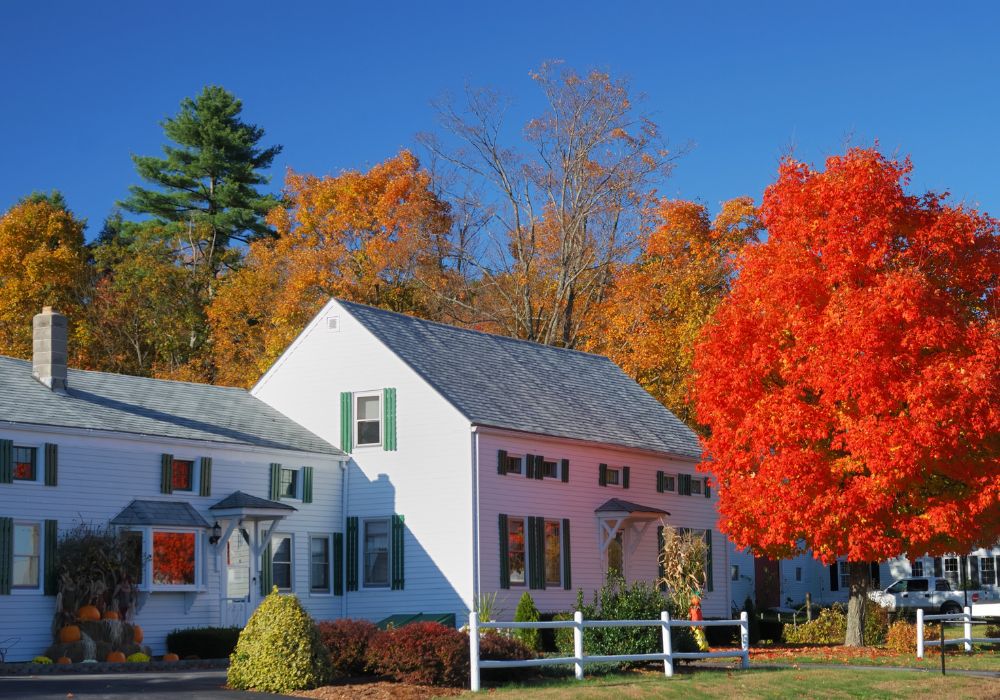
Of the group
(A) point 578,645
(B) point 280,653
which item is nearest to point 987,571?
(A) point 578,645

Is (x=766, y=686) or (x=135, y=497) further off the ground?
(x=135, y=497)

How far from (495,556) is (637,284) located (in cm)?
1968

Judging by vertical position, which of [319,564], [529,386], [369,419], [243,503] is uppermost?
[529,386]

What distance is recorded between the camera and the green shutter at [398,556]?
32750mm

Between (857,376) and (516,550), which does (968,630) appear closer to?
(857,376)

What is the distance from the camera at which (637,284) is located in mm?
49719

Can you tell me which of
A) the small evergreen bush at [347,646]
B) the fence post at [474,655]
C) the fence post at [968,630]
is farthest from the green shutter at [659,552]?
the fence post at [474,655]

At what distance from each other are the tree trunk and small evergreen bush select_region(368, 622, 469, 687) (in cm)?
1378

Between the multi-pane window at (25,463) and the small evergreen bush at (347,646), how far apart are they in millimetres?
9296

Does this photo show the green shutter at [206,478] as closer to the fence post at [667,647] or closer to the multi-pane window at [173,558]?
the multi-pane window at [173,558]

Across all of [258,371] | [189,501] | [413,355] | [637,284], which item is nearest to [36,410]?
[189,501]

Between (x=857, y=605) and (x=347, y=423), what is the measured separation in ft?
43.8

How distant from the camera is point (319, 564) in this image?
33.7 metres

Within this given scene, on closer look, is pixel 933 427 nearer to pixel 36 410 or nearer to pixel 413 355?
pixel 413 355
